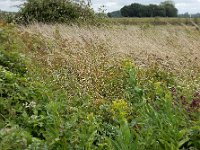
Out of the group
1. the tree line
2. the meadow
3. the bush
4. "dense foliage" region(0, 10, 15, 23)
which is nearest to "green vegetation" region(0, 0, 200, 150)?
the meadow

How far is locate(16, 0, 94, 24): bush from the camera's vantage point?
67.6 ft

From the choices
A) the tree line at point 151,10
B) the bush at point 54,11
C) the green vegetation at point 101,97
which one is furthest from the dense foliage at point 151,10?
the green vegetation at point 101,97

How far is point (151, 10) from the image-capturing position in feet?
91.1

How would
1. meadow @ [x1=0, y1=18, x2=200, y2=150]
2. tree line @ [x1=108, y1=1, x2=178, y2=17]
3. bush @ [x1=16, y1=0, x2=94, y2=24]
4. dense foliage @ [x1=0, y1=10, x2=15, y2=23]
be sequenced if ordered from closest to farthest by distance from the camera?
meadow @ [x1=0, y1=18, x2=200, y2=150] → bush @ [x1=16, y1=0, x2=94, y2=24] → dense foliage @ [x1=0, y1=10, x2=15, y2=23] → tree line @ [x1=108, y1=1, x2=178, y2=17]

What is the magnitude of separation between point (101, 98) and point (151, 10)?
23.5 metres

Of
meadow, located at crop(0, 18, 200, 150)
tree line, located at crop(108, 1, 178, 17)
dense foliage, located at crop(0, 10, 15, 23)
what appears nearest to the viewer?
meadow, located at crop(0, 18, 200, 150)

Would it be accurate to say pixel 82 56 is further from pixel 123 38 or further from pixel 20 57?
pixel 123 38

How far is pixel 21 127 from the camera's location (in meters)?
4.25

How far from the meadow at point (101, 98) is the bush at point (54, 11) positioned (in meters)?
11.3

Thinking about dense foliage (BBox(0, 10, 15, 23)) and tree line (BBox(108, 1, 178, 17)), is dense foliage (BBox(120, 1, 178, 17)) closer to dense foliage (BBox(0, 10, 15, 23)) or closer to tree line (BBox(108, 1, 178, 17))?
tree line (BBox(108, 1, 178, 17))

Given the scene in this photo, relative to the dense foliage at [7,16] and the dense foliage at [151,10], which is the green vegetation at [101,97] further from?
the dense foliage at [151,10]

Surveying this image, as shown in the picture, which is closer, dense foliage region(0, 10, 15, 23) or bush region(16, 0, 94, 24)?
bush region(16, 0, 94, 24)

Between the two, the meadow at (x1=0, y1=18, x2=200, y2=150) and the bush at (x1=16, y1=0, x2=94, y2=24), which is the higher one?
the bush at (x1=16, y1=0, x2=94, y2=24)

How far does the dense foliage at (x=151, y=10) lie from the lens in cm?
2448
